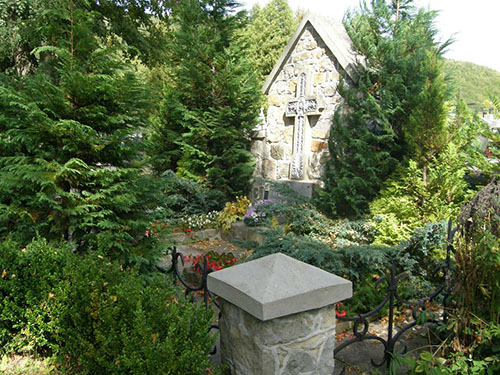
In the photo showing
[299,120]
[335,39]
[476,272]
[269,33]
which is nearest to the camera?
[476,272]

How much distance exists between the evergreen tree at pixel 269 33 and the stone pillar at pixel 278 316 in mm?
13389

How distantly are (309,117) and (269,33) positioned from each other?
1065 centimetres

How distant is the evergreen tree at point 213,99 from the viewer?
26.0ft

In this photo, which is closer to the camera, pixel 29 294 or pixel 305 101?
pixel 29 294

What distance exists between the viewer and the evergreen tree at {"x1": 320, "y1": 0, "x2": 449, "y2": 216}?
17.3 feet

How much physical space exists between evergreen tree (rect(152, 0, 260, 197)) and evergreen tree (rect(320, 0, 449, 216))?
2.42 m

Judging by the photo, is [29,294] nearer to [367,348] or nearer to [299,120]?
[367,348]

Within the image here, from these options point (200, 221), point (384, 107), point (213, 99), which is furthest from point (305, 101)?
point (200, 221)

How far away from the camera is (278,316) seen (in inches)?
76.7

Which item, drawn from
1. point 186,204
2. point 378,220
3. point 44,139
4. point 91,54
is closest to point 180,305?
point 44,139

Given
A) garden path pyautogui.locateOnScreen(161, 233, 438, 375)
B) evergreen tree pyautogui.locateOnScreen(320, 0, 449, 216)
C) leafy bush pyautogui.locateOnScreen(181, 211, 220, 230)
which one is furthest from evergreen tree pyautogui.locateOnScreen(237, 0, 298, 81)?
garden path pyautogui.locateOnScreen(161, 233, 438, 375)

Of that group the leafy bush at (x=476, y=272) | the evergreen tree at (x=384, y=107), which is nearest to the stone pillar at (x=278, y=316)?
the leafy bush at (x=476, y=272)

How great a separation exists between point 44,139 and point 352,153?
444cm

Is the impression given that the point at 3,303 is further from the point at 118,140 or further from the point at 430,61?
the point at 430,61
